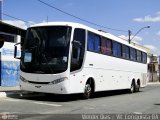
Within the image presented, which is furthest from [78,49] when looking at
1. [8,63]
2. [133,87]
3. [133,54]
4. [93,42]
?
[133,87]

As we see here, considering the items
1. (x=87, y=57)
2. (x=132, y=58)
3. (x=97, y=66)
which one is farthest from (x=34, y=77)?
(x=132, y=58)

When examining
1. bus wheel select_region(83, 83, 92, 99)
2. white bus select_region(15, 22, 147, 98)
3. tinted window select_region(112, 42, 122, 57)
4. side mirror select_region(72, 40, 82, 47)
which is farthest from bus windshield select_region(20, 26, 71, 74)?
tinted window select_region(112, 42, 122, 57)

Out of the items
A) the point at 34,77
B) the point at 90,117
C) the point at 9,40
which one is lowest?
the point at 90,117

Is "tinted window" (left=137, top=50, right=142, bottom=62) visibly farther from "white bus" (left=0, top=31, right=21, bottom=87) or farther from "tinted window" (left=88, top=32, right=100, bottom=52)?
"tinted window" (left=88, top=32, right=100, bottom=52)

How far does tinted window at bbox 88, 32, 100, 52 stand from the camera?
2058cm

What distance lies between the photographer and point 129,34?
182ft

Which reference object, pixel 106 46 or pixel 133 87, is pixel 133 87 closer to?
pixel 133 87

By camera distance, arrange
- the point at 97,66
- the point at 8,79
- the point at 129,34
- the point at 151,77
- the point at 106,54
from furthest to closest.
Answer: the point at 151,77 → the point at 129,34 → the point at 8,79 → the point at 106,54 → the point at 97,66

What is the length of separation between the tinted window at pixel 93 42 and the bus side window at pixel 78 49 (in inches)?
33.4

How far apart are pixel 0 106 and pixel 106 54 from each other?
9359 millimetres

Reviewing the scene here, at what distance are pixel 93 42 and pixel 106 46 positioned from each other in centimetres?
232

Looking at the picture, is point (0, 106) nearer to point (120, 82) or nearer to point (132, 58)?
point (120, 82)

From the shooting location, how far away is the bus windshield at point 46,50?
1805 centimetres

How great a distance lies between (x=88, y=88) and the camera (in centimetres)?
2050
